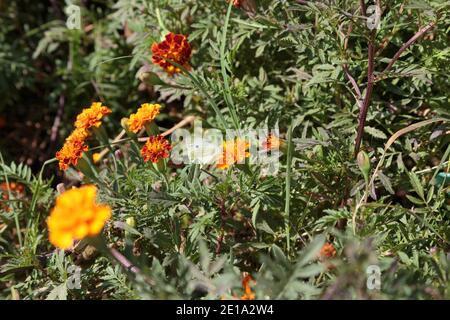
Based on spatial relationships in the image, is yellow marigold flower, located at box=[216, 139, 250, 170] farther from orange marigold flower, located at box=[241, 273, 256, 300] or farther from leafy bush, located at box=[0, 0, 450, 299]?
orange marigold flower, located at box=[241, 273, 256, 300]

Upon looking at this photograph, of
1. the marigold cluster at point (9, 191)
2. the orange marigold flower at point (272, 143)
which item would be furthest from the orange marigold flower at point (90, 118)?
the orange marigold flower at point (272, 143)

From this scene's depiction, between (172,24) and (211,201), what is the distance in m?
0.81

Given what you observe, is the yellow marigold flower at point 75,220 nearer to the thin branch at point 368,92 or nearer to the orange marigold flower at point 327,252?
the orange marigold flower at point 327,252

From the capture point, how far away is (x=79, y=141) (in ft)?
5.11

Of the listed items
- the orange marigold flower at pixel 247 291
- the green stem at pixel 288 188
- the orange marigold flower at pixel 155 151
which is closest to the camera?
the orange marigold flower at pixel 247 291

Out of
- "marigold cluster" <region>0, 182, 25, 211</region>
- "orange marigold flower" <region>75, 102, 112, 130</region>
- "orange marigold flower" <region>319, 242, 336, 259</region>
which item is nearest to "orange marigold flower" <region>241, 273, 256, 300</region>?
"orange marigold flower" <region>319, 242, 336, 259</region>

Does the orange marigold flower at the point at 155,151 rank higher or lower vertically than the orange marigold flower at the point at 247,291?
higher

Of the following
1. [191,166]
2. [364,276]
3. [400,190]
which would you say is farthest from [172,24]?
[364,276]

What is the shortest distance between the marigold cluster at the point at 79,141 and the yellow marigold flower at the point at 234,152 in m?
0.37

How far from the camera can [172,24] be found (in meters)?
2.03

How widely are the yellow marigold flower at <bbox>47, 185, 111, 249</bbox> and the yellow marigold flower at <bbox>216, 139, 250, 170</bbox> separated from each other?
0.45 metres

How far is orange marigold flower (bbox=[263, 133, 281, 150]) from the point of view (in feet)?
4.84

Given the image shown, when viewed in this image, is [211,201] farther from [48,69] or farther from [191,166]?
[48,69]

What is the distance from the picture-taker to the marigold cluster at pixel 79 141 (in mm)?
1541
